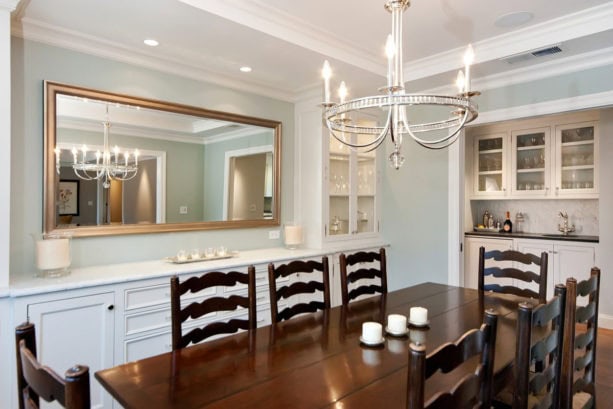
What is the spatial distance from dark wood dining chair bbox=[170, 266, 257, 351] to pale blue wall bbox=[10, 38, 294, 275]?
4.18 ft

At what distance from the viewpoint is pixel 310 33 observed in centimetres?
284

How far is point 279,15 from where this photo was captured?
260cm

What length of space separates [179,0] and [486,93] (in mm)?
2768

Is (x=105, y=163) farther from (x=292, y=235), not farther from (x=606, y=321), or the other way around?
(x=606, y=321)

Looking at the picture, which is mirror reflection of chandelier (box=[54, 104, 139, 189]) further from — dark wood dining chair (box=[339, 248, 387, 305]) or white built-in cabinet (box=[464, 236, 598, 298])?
white built-in cabinet (box=[464, 236, 598, 298])

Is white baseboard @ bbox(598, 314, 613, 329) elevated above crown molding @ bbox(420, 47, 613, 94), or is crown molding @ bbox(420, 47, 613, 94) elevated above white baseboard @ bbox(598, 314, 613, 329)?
crown molding @ bbox(420, 47, 613, 94)

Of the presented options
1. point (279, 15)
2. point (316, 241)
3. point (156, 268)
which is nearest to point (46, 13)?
point (279, 15)

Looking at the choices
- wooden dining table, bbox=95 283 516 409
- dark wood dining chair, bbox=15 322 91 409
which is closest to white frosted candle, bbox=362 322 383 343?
wooden dining table, bbox=95 283 516 409

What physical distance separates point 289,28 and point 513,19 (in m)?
1.55

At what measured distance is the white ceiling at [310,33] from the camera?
241 cm

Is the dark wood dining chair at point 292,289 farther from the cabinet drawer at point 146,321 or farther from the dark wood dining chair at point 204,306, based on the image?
the cabinet drawer at point 146,321

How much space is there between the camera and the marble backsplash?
482cm

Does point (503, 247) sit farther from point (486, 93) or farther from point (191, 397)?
point (191, 397)

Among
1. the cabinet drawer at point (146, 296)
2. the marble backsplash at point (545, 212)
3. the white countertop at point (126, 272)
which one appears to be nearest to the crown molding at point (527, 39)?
the white countertop at point (126, 272)
